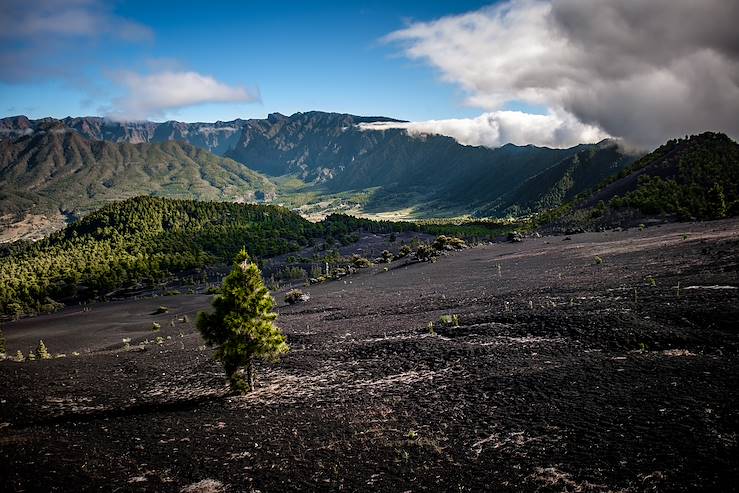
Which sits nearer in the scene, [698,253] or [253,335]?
[253,335]

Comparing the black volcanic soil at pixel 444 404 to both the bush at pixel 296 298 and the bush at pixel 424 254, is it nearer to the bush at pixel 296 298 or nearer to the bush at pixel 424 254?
the bush at pixel 296 298

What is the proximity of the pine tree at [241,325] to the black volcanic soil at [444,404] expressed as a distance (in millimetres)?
2435

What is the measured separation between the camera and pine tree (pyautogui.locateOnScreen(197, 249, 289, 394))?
25.8m

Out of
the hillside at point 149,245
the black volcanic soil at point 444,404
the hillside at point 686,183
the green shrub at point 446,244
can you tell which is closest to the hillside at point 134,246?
the hillside at point 149,245

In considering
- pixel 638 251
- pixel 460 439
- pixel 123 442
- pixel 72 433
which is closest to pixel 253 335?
pixel 123 442

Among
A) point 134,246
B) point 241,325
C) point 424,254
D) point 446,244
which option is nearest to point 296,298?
point 424,254

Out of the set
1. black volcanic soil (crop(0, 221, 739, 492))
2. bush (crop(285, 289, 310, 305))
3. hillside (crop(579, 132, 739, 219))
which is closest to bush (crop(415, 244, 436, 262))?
bush (crop(285, 289, 310, 305))

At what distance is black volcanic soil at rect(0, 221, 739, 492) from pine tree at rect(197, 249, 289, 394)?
2.44m

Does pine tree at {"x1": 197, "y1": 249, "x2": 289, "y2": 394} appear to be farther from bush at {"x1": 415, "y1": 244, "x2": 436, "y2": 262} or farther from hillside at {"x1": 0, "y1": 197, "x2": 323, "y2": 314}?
hillside at {"x1": 0, "y1": 197, "x2": 323, "y2": 314}

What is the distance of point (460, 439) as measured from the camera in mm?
17750

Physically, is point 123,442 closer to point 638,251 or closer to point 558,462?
point 558,462

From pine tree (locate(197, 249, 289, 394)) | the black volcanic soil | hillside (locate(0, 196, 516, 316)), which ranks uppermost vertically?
hillside (locate(0, 196, 516, 316))

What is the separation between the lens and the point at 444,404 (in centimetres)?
2133

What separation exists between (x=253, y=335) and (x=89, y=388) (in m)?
15.2
